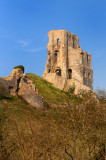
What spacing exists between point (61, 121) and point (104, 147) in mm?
2749

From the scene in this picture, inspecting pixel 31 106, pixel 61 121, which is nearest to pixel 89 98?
pixel 61 121

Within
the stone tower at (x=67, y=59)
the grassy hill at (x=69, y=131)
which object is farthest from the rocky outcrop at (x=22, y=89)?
the stone tower at (x=67, y=59)

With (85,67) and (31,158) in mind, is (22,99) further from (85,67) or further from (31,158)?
(85,67)

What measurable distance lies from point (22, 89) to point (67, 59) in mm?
25394

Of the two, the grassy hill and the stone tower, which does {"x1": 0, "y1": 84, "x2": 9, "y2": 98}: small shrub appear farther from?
the stone tower

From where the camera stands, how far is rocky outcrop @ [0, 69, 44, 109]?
24.7 metres

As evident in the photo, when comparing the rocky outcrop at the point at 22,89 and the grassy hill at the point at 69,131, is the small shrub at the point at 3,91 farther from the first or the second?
the grassy hill at the point at 69,131

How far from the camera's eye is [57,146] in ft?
33.5

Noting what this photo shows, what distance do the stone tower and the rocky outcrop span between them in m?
18.6

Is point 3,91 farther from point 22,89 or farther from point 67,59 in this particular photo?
point 67,59

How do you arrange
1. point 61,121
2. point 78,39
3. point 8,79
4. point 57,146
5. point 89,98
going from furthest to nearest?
1. point 78,39
2. point 8,79
3. point 89,98
4. point 61,121
5. point 57,146

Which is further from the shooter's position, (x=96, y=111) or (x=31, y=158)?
(x=96, y=111)

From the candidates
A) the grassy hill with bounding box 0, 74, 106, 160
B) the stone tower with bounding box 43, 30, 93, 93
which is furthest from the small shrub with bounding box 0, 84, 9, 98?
the stone tower with bounding box 43, 30, 93, 93

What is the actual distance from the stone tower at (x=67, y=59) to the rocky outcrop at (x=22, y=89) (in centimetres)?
1855
